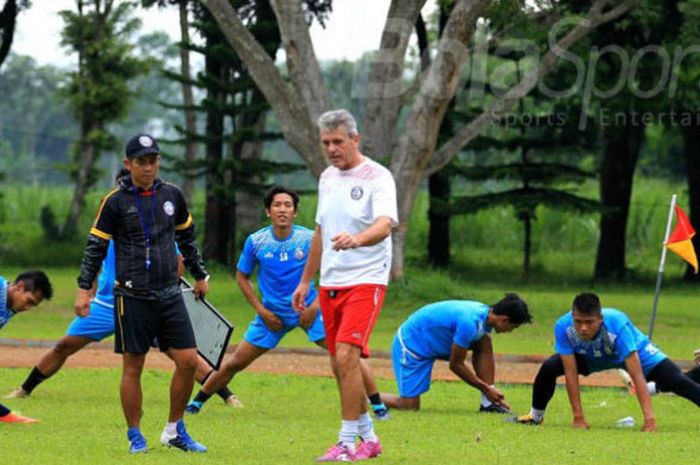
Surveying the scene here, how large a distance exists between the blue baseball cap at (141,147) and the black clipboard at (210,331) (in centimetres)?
343

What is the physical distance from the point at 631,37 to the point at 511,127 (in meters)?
4.09

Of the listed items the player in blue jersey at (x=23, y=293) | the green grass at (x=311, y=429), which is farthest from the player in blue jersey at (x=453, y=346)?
the player in blue jersey at (x=23, y=293)

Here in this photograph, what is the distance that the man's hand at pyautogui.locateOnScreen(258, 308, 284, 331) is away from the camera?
13.4 metres

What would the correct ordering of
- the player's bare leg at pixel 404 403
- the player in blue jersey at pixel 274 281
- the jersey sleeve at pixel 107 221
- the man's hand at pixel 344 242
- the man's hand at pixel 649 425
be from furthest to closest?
1. the player's bare leg at pixel 404 403
2. the player in blue jersey at pixel 274 281
3. the man's hand at pixel 649 425
4. the jersey sleeve at pixel 107 221
5. the man's hand at pixel 344 242

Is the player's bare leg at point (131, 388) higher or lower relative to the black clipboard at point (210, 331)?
higher

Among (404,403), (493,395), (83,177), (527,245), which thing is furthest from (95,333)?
(83,177)

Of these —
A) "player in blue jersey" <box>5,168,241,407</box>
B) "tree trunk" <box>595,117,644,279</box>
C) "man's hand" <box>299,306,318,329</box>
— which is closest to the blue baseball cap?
"man's hand" <box>299,306,318,329</box>

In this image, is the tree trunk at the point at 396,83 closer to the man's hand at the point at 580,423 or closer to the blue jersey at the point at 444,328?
the blue jersey at the point at 444,328

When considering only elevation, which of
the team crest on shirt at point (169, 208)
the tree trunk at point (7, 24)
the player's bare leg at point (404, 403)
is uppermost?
the tree trunk at point (7, 24)

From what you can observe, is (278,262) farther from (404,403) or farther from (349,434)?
(349,434)

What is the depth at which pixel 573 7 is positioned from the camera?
3406 cm

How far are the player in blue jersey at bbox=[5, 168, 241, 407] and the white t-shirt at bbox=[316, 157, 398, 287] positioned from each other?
422 centimetres

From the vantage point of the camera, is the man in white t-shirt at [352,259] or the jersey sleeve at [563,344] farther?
Result: the jersey sleeve at [563,344]

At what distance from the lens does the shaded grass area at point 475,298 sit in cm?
2329
